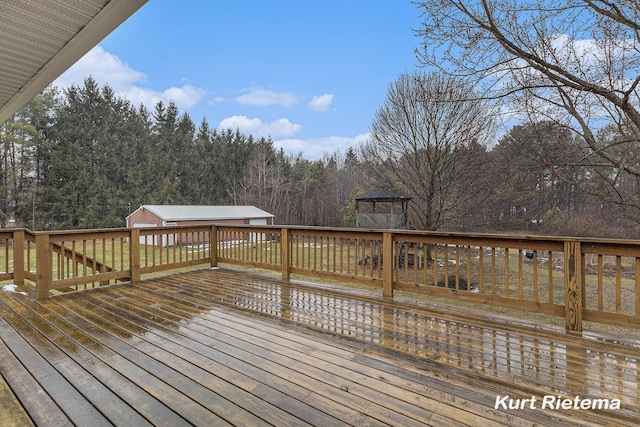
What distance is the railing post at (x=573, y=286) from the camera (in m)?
2.87

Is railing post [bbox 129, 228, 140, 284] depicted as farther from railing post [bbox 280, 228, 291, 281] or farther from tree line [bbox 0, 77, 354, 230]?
tree line [bbox 0, 77, 354, 230]

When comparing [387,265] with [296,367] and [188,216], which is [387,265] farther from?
[188,216]

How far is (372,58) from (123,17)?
922cm

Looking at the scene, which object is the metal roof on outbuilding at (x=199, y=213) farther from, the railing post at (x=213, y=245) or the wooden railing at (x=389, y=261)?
the wooden railing at (x=389, y=261)

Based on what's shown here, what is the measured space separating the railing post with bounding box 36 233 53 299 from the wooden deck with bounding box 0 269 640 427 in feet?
0.95

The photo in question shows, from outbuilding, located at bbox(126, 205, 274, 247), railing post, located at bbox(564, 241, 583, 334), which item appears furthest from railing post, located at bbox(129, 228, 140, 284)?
outbuilding, located at bbox(126, 205, 274, 247)

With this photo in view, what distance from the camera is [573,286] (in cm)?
292

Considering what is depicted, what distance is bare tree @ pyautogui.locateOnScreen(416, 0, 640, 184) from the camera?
4234 millimetres

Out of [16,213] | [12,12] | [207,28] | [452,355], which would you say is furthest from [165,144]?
[452,355]

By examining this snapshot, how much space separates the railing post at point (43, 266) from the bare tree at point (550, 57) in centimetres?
583

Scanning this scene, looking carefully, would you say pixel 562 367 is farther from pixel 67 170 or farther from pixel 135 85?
pixel 135 85

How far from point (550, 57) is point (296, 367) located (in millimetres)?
5458

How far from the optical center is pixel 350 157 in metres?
31.7

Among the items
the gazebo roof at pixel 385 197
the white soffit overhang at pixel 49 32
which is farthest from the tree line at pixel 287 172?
the white soffit overhang at pixel 49 32
